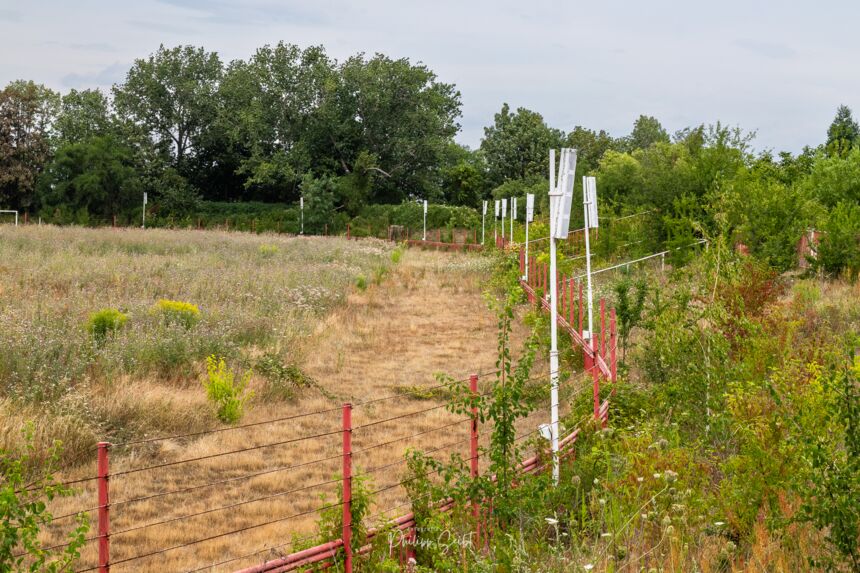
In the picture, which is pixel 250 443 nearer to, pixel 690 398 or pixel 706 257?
pixel 690 398

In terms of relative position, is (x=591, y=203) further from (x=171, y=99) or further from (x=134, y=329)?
(x=171, y=99)

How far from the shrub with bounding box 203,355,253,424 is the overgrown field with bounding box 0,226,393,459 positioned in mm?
248

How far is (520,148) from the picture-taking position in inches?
2611

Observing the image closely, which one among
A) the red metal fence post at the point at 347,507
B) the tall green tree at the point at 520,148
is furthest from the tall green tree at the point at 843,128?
the red metal fence post at the point at 347,507

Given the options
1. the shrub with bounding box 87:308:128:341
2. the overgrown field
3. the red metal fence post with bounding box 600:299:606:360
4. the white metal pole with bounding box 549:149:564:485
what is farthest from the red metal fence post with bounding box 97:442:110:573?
the shrub with bounding box 87:308:128:341

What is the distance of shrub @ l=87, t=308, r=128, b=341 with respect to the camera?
14195mm

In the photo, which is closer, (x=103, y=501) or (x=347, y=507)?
(x=103, y=501)

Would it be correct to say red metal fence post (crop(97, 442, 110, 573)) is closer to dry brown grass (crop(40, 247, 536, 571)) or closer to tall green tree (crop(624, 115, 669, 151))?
dry brown grass (crop(40, 247, 536, 571))

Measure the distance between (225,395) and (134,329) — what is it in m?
3.27

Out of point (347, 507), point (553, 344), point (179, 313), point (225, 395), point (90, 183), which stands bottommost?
point (225, 395)

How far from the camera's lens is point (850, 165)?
91.0 ft

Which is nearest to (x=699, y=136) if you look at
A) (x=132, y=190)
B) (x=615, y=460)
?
(x=615, y=460)

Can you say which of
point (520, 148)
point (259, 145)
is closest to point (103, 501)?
point (259, 145)

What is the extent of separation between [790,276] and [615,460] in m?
17.0
